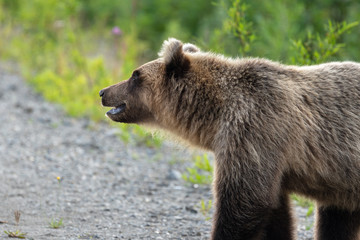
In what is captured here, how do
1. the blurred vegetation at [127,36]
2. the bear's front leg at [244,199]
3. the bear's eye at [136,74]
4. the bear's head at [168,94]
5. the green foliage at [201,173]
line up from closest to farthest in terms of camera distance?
the bear's front leg at [244,199] → the bear's head at [168,94] → the bear's eye at [136,74] → the green foliage at [201,173] → the blurred vegetation at [127,36]

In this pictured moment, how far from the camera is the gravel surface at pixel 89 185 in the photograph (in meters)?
5.37

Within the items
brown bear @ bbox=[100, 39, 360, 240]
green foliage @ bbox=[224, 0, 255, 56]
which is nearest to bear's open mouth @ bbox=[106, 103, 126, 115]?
brown bear @ bbox=[100, 39, 360, 240]

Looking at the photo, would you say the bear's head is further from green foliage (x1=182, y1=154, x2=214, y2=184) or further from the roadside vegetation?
green foliage (x1=182, y1=154, x2=214, y2=184)

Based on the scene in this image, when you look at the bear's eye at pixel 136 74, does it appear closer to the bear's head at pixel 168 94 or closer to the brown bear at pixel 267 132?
the bear's head at pixel 168 94

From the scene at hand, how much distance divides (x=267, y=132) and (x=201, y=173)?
126 inches

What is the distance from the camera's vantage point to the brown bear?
4223 millimetres

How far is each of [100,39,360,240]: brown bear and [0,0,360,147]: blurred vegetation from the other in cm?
203

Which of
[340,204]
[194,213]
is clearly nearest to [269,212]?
[340,204]

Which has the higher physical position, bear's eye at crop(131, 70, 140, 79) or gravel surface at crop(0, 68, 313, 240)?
bear's eye at crop(131, 70, 140, 79)

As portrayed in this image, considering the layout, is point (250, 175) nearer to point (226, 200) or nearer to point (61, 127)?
point (226, 200)

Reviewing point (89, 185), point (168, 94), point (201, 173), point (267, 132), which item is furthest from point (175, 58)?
point (201, 173)

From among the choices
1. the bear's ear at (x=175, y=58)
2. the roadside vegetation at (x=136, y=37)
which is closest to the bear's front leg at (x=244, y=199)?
the bear's ear at (x=175, y=58)

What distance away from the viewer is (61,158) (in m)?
7.66

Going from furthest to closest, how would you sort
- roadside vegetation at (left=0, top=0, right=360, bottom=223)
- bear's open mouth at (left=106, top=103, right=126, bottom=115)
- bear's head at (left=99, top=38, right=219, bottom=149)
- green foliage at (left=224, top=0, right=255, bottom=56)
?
roadside vegetation at (left=0, top=0, right=360, bottom=223)
green foliage at (left=224, top=0, right=255, bottom=56)
bear's open mouth at (left=106, top=103, right=126, bottom=115)
bear's head at (left=99, top=38, right=219, bottom=149)
